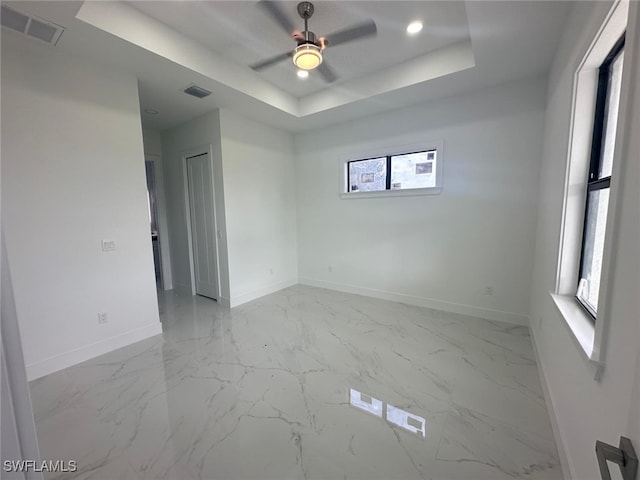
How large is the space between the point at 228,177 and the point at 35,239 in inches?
81.7

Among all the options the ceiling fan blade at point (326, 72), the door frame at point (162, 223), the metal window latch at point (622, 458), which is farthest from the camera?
the door frame at point (162, 223)

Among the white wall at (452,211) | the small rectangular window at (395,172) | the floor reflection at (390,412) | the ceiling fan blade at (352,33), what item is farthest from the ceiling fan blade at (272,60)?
the floor reflection at (390,412)

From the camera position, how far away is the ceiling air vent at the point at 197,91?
3.00 meters

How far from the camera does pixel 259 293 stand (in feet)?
14.3

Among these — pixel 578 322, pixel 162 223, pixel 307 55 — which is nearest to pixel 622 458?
pixel 578 322

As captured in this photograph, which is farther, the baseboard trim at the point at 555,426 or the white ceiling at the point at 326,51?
the white ceiling at the point at 326,51

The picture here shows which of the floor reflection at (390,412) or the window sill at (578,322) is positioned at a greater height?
the window sill at (578,322)

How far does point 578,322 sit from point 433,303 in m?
2.20

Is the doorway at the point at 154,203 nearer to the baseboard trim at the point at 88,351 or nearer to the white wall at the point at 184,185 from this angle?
the white wall at the point at 184,185

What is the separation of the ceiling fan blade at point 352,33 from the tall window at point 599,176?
147 cm

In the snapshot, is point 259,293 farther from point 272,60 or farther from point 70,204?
point 272,60

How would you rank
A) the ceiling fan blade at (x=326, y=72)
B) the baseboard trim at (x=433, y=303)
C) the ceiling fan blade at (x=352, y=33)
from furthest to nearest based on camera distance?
the baseboard trim at (x=433, y=303) < the ceiling fan blade at (x=326, y=72) < the ceiling fan blade at (x=352, y=33)

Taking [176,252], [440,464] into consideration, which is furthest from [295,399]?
[176,252]

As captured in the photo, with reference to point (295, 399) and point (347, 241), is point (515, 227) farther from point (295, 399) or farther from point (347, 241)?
point (295, 399)
